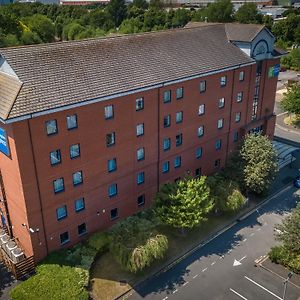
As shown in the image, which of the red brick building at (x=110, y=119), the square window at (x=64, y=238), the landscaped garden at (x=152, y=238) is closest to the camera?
the red brick building at (x=110, y=119)

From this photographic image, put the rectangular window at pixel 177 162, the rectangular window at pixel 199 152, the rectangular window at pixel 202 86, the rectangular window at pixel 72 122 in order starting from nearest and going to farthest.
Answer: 1. the rectangular window at pixel 72 122
2. the rectangular window at pixel 202 86
3. the rectangular window at pixel 177 162
4. the rectangular window at pixel 199 152

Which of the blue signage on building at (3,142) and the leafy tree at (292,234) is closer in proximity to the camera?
the blue signage on building at (3,142)

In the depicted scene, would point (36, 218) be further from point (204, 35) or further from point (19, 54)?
point (204, 35)

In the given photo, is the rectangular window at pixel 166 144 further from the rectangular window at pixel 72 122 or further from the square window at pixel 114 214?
the rectangular window at pixel 72 122

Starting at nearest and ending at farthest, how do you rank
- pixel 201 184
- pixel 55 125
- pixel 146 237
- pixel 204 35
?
1. pixel 55 125
2. pixel 146 237
3. pixel 201 184
4. pixel 204 35

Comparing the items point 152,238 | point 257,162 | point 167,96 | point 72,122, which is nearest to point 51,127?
point 72,122

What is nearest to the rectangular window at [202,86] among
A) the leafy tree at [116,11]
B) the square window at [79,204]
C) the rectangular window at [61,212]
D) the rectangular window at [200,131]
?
the rectangular window at [200,131]

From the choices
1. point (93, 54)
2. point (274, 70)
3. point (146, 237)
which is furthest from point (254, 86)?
point (146, 237)
